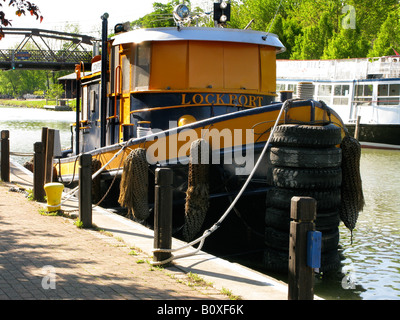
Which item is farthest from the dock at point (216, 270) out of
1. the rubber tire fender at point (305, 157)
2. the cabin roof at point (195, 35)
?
the cabin roof at point (195, 35)

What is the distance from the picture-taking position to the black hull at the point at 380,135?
34.3 meters

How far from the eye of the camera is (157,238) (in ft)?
20.4

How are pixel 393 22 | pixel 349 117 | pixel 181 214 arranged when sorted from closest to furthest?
pixel 181 214 < pixel 349 117 < pixel 393 22

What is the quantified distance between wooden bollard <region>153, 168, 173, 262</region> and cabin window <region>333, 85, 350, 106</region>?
34.5m

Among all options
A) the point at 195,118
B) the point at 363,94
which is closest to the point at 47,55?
the point at 363,94

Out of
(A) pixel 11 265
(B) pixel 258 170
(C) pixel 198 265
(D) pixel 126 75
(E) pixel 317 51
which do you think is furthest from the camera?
(E) pixel 317 51

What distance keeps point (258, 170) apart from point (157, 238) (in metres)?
2.72

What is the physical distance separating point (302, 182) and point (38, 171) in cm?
496

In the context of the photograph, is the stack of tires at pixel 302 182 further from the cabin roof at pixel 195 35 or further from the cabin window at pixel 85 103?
the cabin window at pixel 85 103

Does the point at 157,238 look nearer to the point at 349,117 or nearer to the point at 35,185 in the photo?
the point at 35,185

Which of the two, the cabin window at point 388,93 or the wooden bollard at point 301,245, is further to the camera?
the cabin window at point 388,93

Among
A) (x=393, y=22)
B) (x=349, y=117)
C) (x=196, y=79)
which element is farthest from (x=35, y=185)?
(x=393, y=22)

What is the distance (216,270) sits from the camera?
6094 millimetres
